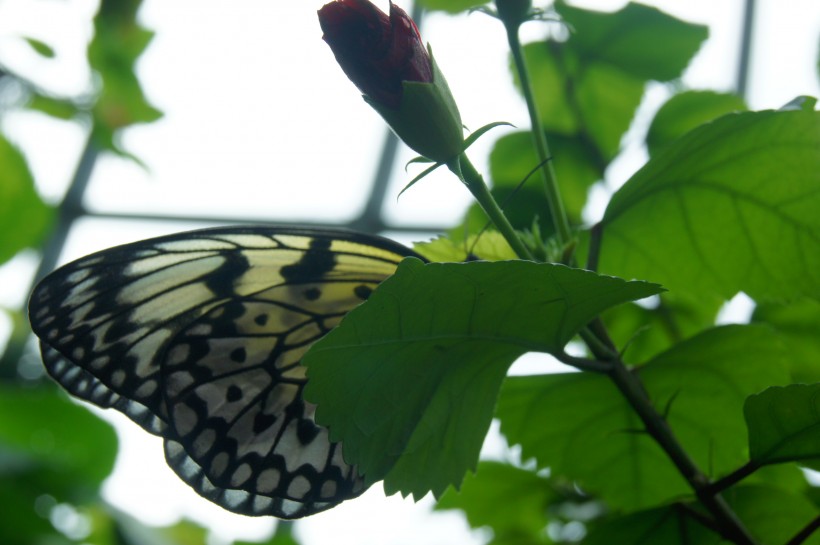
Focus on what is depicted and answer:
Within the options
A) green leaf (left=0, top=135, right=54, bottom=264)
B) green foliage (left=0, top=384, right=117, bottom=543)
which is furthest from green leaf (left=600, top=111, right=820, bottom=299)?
green leaf (left=0, top=135, right=54, bottom=264)

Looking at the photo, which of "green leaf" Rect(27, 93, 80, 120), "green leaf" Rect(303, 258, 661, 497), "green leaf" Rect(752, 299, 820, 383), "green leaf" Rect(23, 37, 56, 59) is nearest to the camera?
"green leaf" Rect(303, 258, 661, 497)

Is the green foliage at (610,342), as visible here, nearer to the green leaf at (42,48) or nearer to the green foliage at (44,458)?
the green foliage at (44,458)

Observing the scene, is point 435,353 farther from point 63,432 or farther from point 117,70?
point 117,70

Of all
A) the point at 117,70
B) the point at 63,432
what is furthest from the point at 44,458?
the point at 117,70

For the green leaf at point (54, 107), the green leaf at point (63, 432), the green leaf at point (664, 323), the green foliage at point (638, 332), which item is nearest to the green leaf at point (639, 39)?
the green foliage at point (638, 332)

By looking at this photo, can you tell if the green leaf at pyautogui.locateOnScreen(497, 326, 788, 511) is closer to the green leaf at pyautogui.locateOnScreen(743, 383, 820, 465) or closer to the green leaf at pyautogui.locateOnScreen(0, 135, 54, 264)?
the green leaf at pyautogui.locateOnScreen(743, 383, 820, 465)
